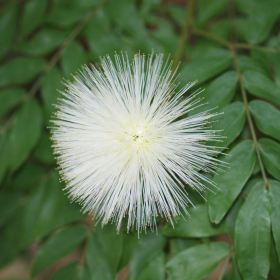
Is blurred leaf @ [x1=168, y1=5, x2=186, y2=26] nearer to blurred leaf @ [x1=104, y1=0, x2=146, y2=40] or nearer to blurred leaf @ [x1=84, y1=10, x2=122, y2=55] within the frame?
blurred leaf @ [x1=104, y1=0, x2=146, y2=40]

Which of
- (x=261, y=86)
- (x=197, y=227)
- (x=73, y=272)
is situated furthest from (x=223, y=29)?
(x=73, y=272)

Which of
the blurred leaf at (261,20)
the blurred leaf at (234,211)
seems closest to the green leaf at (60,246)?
the blurred leaf at (234,211)

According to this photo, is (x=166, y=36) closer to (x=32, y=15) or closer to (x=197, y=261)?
(x=32, y=15)

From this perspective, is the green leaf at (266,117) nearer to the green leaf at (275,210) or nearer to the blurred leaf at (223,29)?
the green leaf at (275,210)

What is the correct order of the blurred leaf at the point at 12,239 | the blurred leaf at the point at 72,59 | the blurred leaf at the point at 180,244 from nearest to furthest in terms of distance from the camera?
the blurred leaf at the point at 180,244 → the blurred leaf at the point at 72,59 → the blurred leaf at the point at 12,239

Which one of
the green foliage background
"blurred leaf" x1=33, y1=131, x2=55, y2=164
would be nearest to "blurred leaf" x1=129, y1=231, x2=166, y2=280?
the green foliage background
